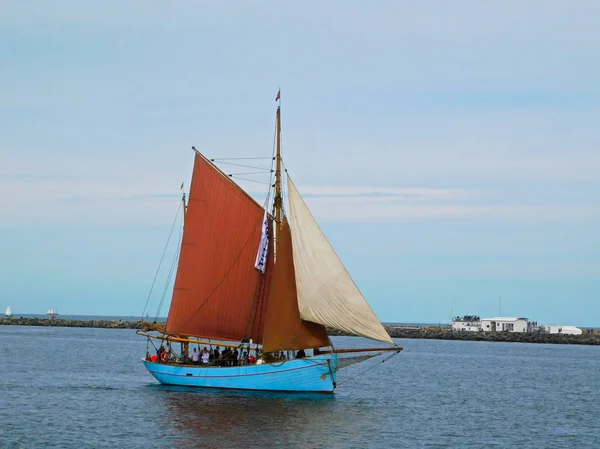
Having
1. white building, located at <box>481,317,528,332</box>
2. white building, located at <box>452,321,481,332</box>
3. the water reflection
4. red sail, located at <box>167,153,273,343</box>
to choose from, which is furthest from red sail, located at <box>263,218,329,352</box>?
white building, located at <box>452,321,481,332</box>

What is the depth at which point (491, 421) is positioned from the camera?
51062 millimetres

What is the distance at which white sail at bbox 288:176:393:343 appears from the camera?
52062mm

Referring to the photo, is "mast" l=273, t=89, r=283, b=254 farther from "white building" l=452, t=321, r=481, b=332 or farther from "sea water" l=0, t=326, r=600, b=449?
"white building" l=452, t=321, r=481, b=332

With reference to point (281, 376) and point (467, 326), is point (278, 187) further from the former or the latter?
point (467, 326)

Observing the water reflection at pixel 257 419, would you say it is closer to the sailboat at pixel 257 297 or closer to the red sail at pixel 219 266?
the sailboat at pixel 257 297

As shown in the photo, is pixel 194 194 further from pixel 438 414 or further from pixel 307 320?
pixel 438 414

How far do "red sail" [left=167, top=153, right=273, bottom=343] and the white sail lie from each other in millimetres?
3729

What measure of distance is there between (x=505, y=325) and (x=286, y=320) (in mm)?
127136

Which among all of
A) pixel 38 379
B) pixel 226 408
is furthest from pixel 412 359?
pixel 226 408

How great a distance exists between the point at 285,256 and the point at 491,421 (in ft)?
48.9

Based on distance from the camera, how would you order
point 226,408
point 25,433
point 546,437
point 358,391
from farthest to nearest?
point 358,391 → point 226,408 → point 546,437 → point 25,433

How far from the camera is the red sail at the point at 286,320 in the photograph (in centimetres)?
5422

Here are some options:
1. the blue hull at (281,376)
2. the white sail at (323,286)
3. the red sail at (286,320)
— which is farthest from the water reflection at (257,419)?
the white sail at (323,286)

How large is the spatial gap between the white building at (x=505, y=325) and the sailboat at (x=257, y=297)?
11983 cm
